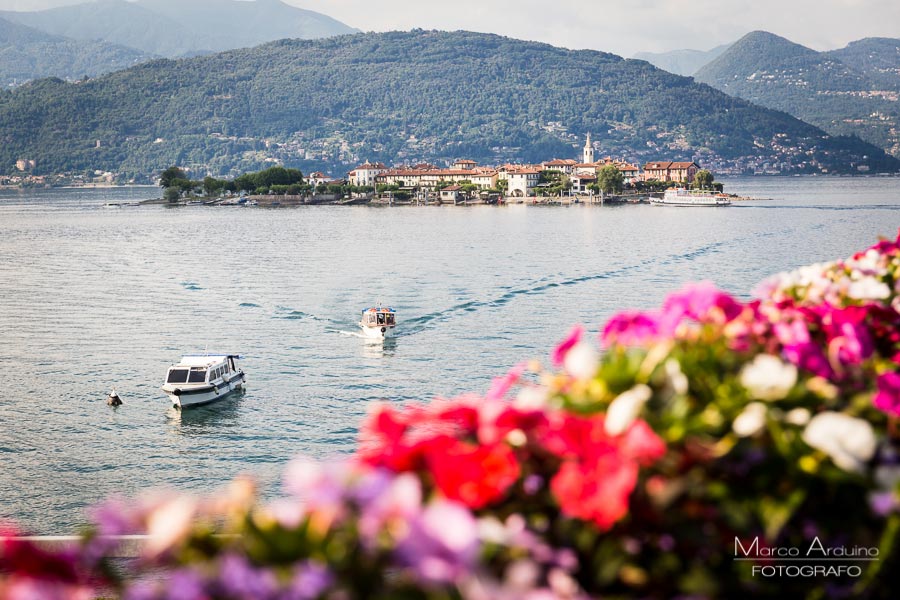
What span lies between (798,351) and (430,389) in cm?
2225

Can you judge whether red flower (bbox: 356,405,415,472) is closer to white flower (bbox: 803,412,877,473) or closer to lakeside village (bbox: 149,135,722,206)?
white flower (bbox: 803,412,877,473)

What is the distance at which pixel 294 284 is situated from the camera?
152 feet

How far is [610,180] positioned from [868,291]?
148 m

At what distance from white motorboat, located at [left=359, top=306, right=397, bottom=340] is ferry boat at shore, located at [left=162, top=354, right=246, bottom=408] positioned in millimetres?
6716

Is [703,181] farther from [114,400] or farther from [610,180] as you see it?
[114,400]

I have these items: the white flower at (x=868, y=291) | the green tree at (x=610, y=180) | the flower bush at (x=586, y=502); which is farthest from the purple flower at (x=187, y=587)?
the green tree at (x=610, y=180)

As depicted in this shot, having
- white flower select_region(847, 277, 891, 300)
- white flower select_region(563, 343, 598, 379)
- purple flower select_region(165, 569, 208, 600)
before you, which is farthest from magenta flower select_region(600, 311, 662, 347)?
purple flower select_region(165, 569, 208, 600)

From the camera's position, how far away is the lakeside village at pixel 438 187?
151 metres

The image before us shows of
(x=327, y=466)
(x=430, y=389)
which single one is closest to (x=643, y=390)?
(x=327, y=466)

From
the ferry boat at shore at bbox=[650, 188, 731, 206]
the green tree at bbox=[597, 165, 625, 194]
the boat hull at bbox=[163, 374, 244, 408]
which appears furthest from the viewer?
the green tree at bbox=[597, 165, 625, 194]

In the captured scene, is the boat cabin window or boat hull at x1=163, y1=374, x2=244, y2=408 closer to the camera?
boat hull at x1=163, y1=374, x2=244, y2=408

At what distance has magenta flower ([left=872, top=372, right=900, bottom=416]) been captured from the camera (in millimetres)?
2211

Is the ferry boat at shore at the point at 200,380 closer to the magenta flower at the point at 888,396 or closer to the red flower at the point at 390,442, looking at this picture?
the red flower at the point at 390,442

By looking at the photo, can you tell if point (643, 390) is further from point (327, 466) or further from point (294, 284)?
point (294, 284)
